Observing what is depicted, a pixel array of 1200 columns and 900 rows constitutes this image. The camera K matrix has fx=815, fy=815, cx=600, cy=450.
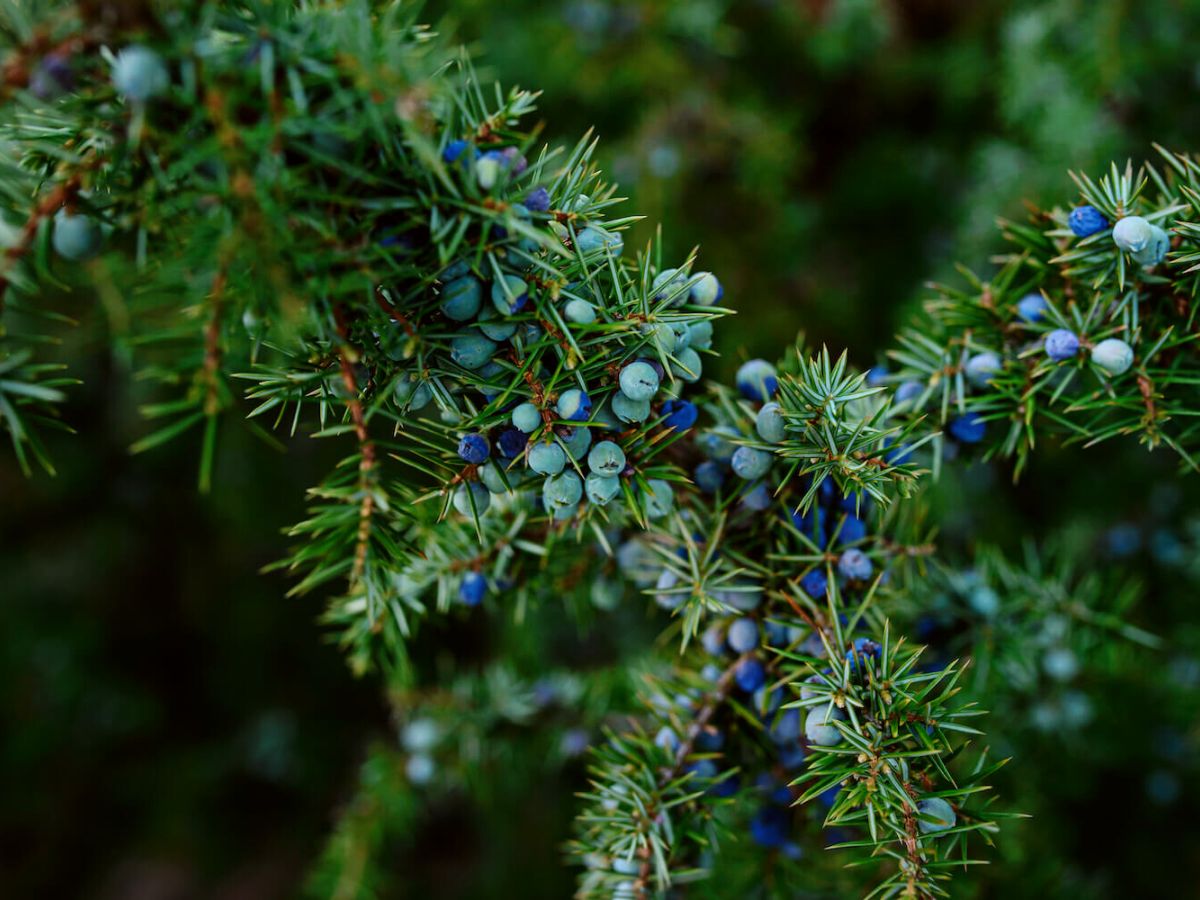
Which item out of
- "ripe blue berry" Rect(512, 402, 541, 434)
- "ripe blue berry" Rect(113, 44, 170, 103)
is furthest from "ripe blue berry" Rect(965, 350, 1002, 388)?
"ripe blue berry" Rect(113, 44, 170, 103)

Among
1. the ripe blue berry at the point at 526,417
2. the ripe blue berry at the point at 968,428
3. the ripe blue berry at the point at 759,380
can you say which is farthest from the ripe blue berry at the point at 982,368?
the ripe blue berry at the point at 526,417

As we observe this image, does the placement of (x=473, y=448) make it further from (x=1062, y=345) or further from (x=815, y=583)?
(x=1062, y=345)

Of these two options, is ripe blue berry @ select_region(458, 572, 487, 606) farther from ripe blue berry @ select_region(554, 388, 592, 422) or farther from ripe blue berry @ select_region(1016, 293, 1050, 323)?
ripe blue berry @ select_region(1016, 293, 1050, 323)

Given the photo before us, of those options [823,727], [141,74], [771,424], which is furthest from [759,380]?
[141,74]

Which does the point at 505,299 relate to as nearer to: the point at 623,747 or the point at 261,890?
the point at 623,747

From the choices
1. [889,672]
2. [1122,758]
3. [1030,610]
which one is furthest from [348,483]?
[1122,758]

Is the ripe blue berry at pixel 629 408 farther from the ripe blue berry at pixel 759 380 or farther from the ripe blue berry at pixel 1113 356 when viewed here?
the ripe blue berry at pixel 1113 356
